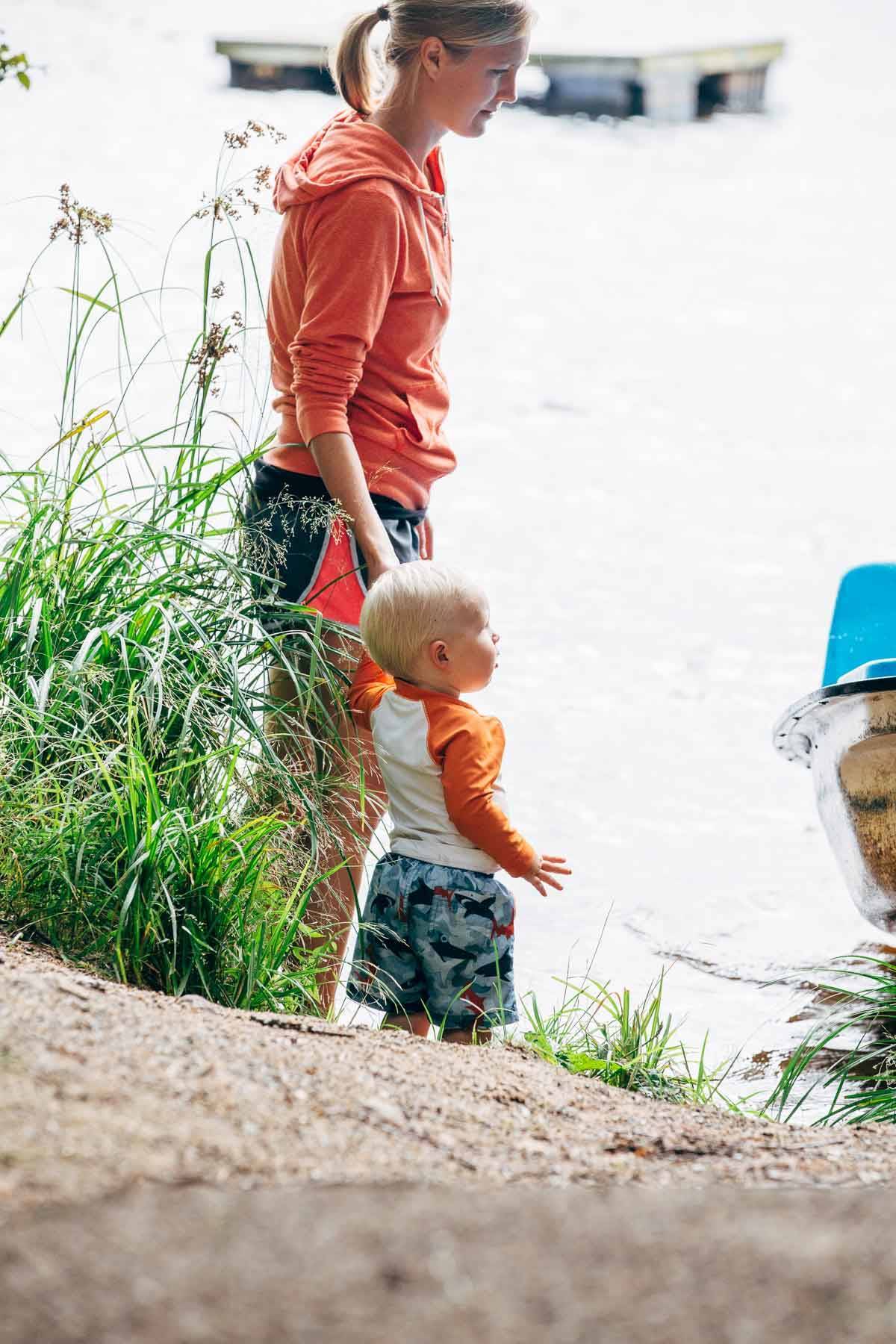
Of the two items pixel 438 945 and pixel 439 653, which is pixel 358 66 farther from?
pixel 438 945

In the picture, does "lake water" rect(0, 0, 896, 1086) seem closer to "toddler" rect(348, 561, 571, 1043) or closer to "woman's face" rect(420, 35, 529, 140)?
"toddler" rect(348, 561, 571, 1043)

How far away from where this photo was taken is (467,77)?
1.91 meters

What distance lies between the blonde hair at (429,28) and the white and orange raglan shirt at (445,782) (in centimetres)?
92

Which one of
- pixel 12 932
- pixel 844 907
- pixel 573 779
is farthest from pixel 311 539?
pixel 573 779

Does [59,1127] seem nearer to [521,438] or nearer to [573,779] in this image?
→ [573,779]

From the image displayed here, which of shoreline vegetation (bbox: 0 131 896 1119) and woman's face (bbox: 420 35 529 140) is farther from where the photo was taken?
woman's face (bbox: 420 35 529 140)

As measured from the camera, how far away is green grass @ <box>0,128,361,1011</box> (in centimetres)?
166

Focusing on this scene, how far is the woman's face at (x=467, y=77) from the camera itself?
6.24 feet

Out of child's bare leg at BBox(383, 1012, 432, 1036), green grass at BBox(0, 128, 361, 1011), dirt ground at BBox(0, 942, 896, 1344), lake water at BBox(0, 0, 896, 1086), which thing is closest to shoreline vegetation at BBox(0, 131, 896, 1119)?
green grass at BBox(0, 128, 361, 1011)

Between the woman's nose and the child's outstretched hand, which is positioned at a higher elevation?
the woman's nose

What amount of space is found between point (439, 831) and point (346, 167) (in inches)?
37.7

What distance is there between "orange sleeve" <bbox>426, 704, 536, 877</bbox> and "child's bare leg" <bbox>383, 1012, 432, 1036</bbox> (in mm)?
255

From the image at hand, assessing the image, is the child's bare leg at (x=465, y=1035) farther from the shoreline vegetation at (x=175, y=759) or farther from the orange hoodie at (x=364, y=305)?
the orange hoodie at (x=364, y=305)

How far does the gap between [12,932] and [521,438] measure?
478 cm
